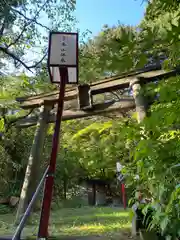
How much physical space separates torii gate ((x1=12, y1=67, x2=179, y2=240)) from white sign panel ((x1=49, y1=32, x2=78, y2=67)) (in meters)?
1.57

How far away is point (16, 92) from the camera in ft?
14.6

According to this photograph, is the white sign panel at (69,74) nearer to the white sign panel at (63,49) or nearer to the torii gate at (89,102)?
the white sign panel at (63,49)

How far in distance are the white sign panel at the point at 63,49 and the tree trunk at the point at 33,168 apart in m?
2.35

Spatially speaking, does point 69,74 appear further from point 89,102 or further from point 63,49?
point 89,102

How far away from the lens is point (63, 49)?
1.37 m

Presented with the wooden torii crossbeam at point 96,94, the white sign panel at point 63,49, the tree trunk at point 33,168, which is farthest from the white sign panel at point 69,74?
the tree trunk at point 33,168

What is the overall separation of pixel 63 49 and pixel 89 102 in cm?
208

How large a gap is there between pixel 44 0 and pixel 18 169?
12.1 feet

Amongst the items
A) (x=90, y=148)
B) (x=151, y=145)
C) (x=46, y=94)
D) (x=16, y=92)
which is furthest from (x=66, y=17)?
(x=151, y=145)

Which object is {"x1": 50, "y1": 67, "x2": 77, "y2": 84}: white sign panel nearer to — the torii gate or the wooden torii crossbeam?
the torii gate

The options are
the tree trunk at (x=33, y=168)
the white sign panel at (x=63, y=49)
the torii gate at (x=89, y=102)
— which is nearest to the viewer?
the white sign panel at (x=63, y=49)

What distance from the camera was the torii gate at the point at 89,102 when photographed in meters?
2.96

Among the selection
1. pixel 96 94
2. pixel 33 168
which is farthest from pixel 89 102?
pixel 33 168

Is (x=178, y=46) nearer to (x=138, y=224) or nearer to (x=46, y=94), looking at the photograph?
(x=138, y=224)
